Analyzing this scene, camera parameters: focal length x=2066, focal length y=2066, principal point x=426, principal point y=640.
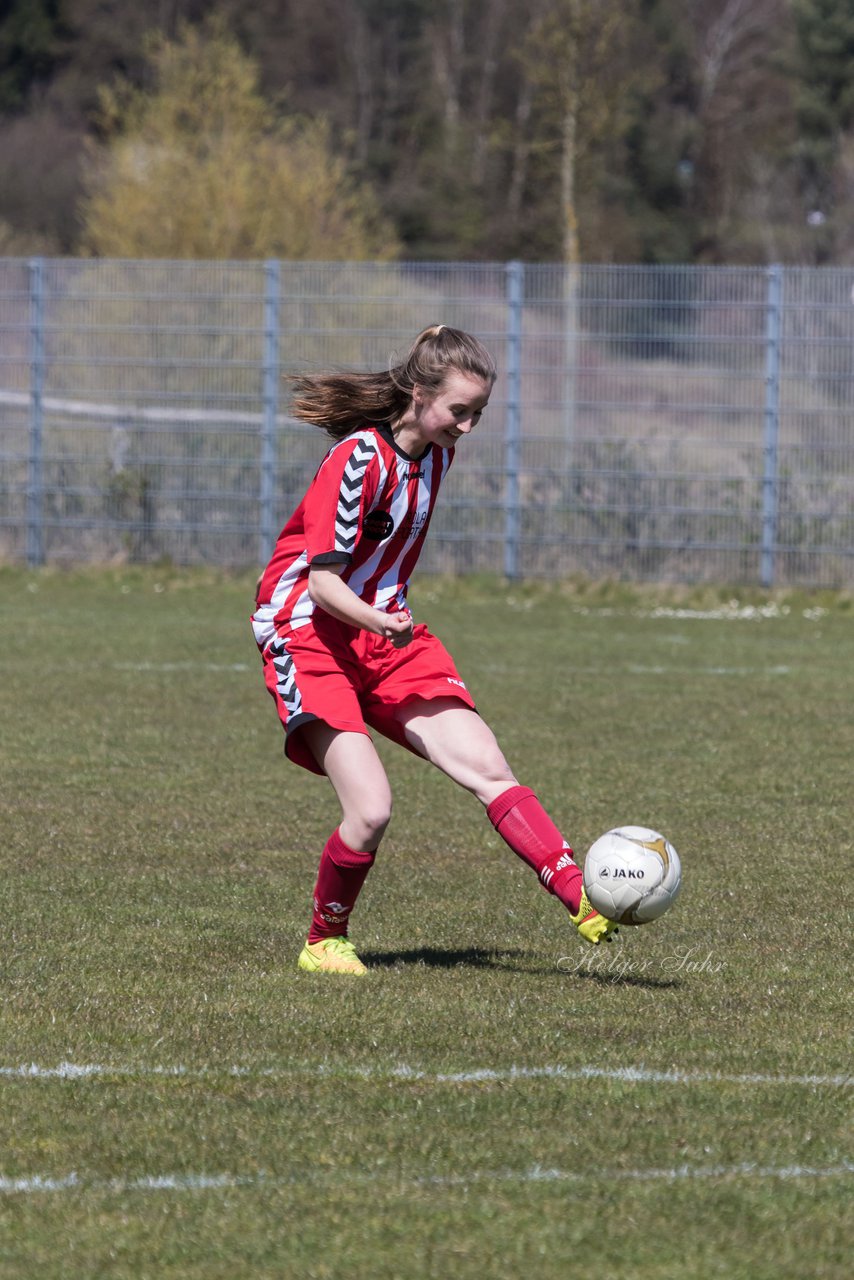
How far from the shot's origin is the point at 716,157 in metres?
55.8

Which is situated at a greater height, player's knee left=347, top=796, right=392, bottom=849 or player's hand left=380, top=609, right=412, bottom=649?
player's hand left=380, top=609, right=412, bottom=649

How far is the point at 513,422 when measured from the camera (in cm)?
1961

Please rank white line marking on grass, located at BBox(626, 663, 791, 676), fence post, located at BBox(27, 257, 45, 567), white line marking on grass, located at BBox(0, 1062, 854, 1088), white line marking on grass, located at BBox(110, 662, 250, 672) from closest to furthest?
1. white line marking on grass, located at BBox(0, 1062, 854, 1088)
2. white line marking on grass, located at BBox(110, 662, 250, 672)
3. white line marking on grass, located at BBox(626, 663, 791, 676)
4. fence post, located at BBox(27, 257, 45, 567)

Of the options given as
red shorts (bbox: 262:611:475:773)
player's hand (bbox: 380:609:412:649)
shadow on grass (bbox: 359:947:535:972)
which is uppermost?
player's hand (bbox: 380:609:412:649)

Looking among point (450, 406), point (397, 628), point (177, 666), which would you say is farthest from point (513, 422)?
point (397, 628)

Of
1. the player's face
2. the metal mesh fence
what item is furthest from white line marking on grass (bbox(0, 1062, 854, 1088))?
the metal mesh fence

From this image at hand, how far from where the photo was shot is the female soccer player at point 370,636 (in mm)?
5379

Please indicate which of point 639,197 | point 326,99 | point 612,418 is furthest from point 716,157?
point 612,418

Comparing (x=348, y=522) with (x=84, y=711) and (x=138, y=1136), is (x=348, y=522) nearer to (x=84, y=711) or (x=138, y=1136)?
(x=138, y=1136)

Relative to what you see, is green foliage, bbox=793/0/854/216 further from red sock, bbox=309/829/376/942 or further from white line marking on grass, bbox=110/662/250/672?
red sock, bbox=309/829/376/942

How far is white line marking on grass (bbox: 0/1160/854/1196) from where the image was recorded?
3.70 metres

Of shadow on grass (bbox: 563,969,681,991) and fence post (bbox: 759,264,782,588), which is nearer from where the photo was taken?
shadow on grass (bbox: 563,969,681,991)

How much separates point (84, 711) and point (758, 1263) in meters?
8.14

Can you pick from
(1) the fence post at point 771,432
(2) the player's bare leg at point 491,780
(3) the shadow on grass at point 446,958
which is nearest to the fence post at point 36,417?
(1) the fence post at point 771,432
